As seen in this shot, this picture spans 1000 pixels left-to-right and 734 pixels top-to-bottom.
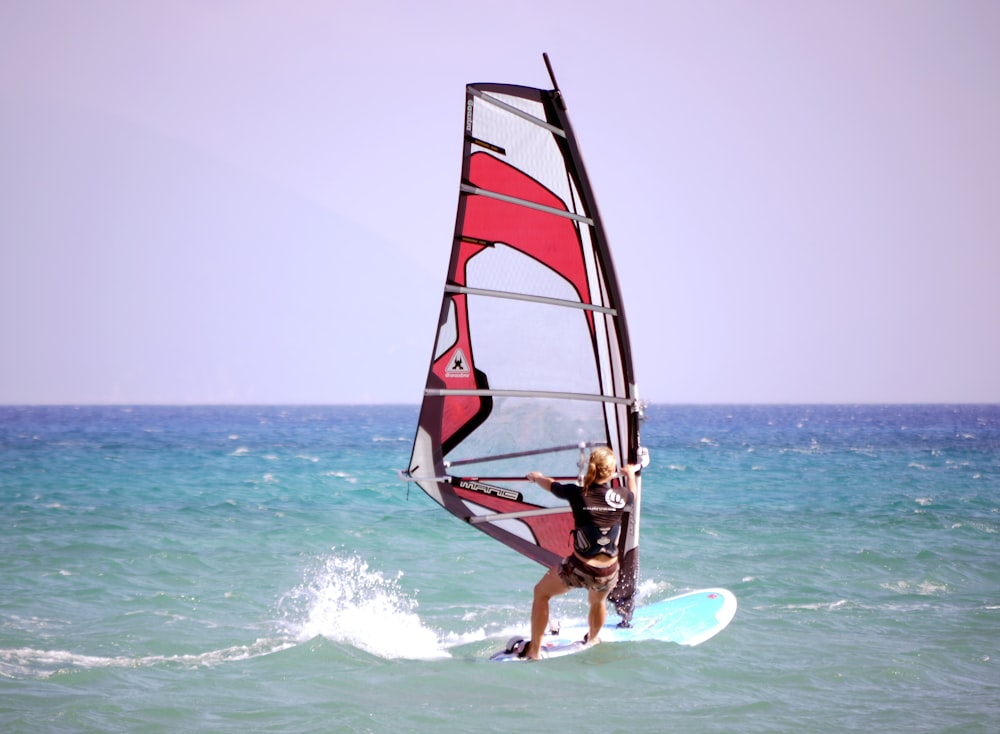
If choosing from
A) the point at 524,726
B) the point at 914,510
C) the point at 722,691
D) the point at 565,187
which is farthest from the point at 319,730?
the point at 914,510

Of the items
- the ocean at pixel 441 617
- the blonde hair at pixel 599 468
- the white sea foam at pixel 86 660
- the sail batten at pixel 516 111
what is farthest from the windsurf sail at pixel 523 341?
the white sea foam at pixel 86 660

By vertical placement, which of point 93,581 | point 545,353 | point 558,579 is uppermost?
point 545,353

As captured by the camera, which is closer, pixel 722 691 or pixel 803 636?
pixel 722 691

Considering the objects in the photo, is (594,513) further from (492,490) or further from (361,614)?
(361,614)

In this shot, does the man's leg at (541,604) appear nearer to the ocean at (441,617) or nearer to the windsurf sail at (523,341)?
the ocean at (441,617)

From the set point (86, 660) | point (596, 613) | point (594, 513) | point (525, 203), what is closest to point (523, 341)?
point (525, 203)

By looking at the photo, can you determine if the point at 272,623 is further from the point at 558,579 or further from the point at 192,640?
the point at 558,579

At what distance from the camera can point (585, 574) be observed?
19.1 feet

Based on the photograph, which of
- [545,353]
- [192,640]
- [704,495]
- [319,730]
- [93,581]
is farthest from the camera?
[704,495]

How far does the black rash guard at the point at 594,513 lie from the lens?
5.71m

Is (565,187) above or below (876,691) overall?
above

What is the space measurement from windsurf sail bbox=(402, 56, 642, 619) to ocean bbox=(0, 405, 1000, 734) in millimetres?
1117

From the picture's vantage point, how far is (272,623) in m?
7.82

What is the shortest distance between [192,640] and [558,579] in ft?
9.41
